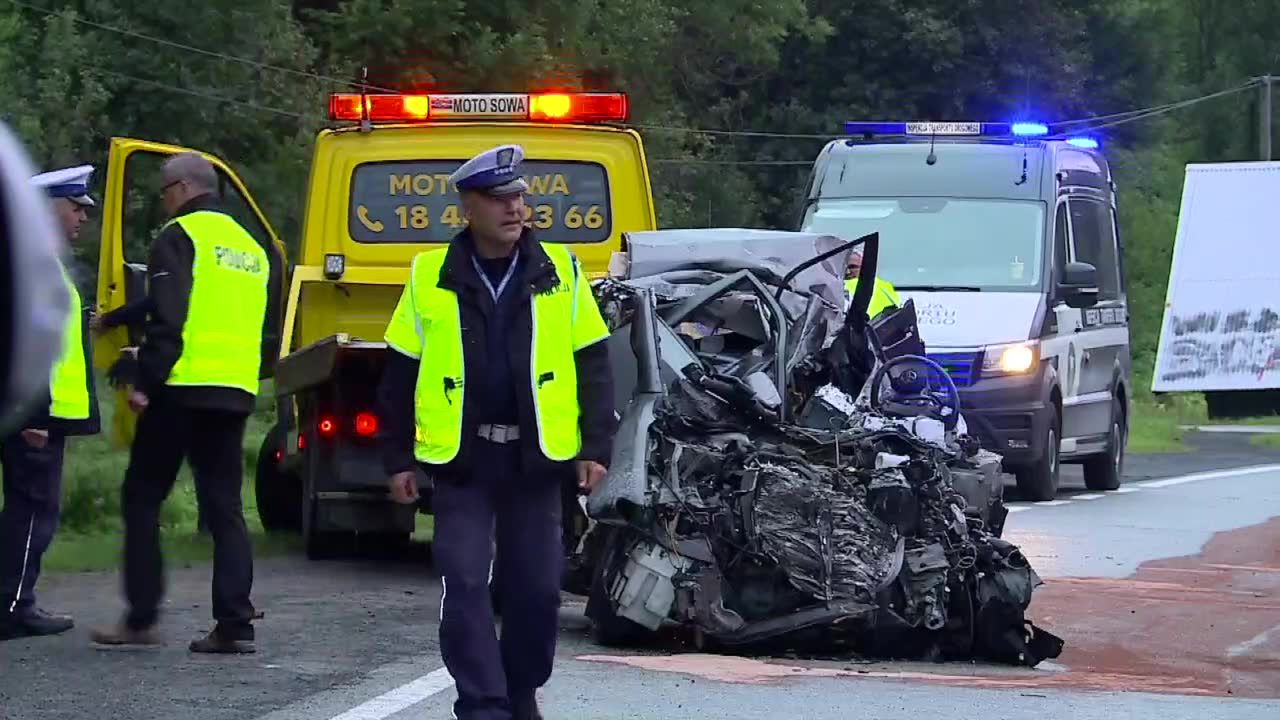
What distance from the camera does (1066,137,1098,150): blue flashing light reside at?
1770 centimetres

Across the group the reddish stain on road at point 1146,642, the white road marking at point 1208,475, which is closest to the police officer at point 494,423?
the reddish stain on road at point 1146,642

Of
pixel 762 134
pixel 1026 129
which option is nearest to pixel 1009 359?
pixel 1026 129

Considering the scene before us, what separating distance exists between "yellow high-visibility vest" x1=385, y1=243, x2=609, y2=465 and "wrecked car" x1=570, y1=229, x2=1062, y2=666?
2.07 m

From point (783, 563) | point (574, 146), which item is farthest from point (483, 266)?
point (574, 146)

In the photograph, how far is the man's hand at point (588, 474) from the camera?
235 inches

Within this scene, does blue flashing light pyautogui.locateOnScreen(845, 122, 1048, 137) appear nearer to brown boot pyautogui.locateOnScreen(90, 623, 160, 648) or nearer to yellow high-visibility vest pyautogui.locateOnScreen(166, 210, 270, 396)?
yellow high-visibility vest pyautogui.locateOnScreen(166, 210, 270, 396)

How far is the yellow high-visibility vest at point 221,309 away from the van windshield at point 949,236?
874 cm

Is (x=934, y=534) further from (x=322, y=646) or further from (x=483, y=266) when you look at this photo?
(x=483, y=266)

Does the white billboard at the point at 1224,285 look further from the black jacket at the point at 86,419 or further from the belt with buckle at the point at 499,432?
the belt with buckle at the point at 499,432

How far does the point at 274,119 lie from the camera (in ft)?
87.1

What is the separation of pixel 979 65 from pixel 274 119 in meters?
20.3

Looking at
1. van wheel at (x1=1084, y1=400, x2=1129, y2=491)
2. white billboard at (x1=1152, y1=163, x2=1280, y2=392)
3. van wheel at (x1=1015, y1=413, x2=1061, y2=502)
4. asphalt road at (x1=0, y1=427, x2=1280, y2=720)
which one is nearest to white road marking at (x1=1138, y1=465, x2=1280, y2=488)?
van wheel at (x1=1084, y1=400, x2=1129, y2=491)

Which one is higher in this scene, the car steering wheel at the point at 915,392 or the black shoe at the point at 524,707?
the car steering wheel at the point at 915,392

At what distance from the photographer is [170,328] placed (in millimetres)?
7754
